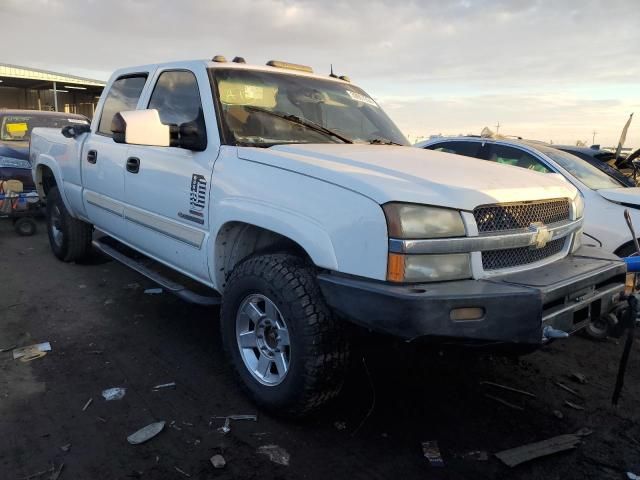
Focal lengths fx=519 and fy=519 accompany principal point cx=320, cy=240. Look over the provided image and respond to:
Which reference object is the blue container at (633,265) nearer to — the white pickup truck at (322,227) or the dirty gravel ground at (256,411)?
the white pickup truck at (322,227)

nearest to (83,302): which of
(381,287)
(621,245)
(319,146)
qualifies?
(319,146)

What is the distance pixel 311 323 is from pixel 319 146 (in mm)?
1218

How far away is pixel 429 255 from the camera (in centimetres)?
235

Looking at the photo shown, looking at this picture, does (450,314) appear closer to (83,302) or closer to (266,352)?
(266,352)

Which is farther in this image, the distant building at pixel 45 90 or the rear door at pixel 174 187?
the distant building at pixel 45 90

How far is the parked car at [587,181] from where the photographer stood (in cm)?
490

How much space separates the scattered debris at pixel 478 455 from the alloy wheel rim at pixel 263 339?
3.37ft

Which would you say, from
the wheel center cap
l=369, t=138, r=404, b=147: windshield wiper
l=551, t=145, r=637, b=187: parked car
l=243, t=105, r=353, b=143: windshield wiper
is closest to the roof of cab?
l=243, t=105, r=353, b=143: windshield wiper

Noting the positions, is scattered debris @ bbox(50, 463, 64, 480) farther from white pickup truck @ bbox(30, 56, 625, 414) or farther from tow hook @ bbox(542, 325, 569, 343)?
tow hook @ bbox(542, 325, 569, 343)

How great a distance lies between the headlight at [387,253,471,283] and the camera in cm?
231

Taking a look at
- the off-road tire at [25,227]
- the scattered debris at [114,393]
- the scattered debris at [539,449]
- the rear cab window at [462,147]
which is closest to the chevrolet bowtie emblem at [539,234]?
the scattered debris at [539,449]

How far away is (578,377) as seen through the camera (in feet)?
11.8

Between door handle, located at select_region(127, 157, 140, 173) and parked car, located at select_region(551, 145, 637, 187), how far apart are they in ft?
16.2

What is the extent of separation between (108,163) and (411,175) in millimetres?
2958
